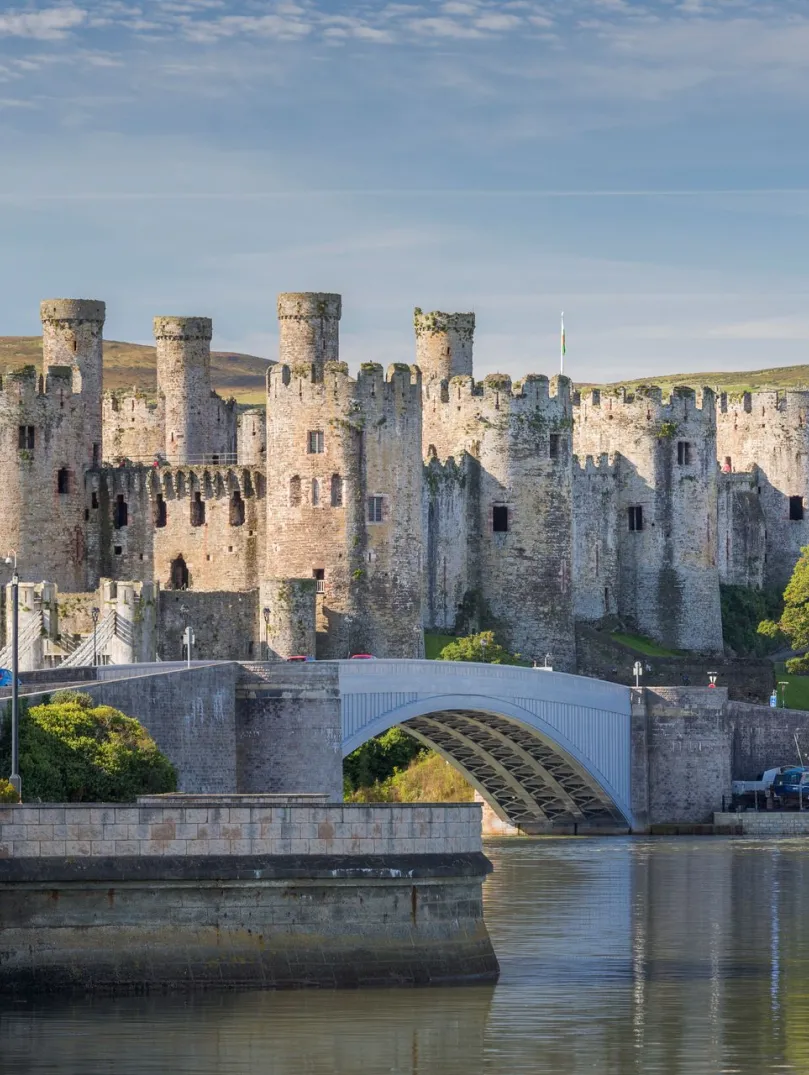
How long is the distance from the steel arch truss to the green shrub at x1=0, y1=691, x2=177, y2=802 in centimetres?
2837

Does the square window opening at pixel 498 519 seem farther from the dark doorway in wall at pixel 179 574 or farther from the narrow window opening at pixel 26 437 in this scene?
the narrow window opening at pixel 26 437

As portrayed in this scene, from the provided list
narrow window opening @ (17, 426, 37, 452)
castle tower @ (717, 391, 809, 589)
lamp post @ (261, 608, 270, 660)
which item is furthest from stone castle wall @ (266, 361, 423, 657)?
castle tower @ (717, 391, 809, 589)

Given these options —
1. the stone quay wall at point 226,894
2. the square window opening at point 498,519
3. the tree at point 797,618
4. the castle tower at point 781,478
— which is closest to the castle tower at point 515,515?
the square window opening at point 498,519

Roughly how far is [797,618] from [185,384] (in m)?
24.1

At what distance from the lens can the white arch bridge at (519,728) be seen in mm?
78500

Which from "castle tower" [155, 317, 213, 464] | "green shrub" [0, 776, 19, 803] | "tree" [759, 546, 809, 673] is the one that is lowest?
"green shrub" [0, 776, 19, 803]

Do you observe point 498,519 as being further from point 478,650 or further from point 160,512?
point 160,512

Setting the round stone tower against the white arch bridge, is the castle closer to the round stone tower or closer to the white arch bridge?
the round stone tower

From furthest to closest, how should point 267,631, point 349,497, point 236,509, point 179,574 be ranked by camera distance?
point 179,574
point 236,509
point 349,497
point 267,631

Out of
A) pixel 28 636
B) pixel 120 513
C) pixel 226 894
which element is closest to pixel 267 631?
pixel 120 513

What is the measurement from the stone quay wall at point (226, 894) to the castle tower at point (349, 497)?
45555 mm

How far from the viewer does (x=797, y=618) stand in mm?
111562

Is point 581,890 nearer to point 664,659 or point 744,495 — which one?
point 664,659

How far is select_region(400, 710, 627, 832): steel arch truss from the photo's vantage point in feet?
295
